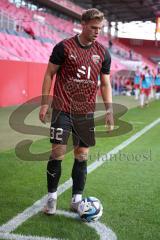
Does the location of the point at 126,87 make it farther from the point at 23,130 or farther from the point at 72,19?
the point at 23,130

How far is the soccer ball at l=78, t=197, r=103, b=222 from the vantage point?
4.39 m

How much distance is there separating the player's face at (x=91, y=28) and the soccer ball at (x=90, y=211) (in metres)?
1.63

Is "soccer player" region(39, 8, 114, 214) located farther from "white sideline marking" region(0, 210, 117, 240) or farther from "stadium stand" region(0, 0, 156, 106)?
"stadium stand" region(0, 0, 156, 106)

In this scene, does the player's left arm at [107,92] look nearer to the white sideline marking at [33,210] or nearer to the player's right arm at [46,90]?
the player's right arm at [46,90]

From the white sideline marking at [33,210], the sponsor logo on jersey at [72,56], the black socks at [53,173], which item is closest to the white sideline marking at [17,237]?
the white sideline marking at [33,210]

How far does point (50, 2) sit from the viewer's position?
3784 centimetres

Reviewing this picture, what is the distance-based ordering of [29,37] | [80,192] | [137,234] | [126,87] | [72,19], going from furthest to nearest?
[72,19] < [126,87] < [29,37] < [80,192] < [137,234]

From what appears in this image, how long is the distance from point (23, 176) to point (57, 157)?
185 cm

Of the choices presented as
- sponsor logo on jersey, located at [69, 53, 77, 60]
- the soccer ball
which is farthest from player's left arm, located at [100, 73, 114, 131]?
the soccer ball

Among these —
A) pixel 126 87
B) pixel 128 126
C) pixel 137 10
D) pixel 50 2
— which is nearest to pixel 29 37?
pixel 126 87

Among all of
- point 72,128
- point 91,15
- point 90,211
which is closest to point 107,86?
point 72,128

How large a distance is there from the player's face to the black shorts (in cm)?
80

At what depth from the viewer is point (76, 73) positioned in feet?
14.5

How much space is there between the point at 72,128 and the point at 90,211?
0.85 m
